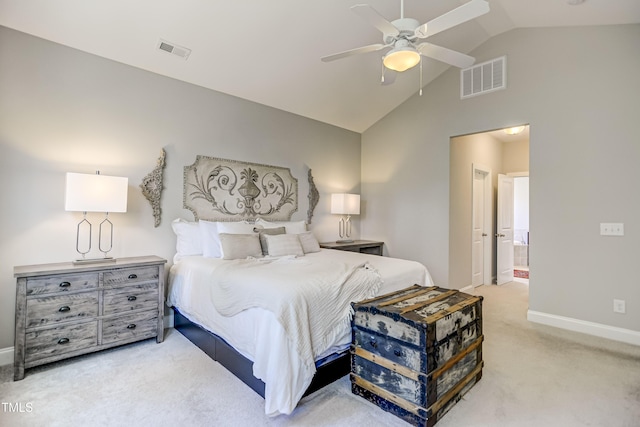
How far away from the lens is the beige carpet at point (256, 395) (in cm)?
190

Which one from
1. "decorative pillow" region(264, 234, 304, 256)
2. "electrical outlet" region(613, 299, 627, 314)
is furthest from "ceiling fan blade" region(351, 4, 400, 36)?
"electrical outlet" region(613, 299, 627, 314)

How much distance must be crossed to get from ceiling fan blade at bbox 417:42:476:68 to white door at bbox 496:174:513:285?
4.04 meters

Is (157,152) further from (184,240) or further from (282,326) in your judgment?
(282,326)

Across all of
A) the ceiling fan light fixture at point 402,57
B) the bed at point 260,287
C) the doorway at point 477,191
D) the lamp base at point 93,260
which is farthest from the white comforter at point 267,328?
the doorway at point 477,191

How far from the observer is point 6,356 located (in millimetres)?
2584

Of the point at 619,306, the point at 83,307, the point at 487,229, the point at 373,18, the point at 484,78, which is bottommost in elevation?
the point at 619,306

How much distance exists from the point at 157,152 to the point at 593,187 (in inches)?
190

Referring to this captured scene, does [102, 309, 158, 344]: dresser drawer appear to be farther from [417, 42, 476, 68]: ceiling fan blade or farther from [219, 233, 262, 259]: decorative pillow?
[417, 42, 476, 68]: ceiling fan blade

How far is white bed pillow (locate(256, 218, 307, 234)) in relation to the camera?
13.2ft

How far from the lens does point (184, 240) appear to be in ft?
11.1

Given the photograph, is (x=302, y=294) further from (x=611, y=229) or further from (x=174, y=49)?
(x=611, y=229)

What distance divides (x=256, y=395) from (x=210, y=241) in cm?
173

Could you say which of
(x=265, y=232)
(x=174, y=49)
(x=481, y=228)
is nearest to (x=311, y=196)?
(x=265, y=232)

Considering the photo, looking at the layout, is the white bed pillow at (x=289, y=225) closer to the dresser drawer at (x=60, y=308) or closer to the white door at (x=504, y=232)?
the dresser drawer at (x=60, y=308)
